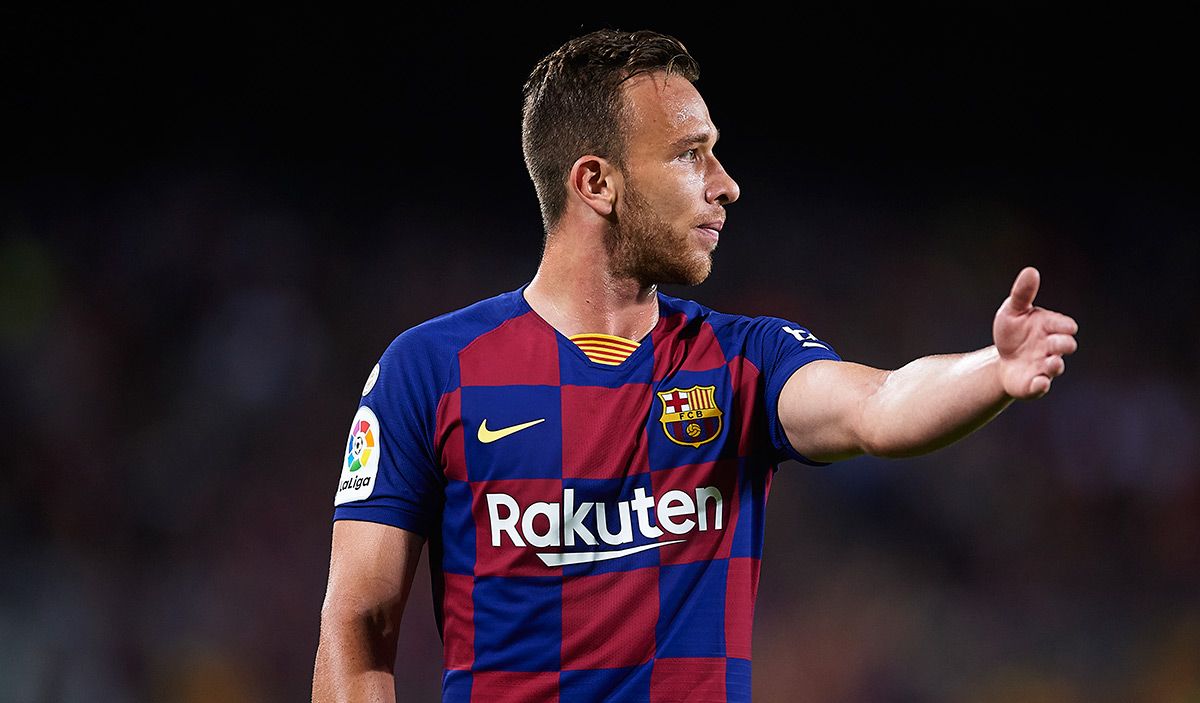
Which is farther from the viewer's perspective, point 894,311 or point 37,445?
point 894,311

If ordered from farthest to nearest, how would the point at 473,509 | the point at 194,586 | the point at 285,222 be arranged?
the point at 285,222 < the point at 194,586 < the point at 473,509

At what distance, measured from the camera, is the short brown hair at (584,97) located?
7.34 feet

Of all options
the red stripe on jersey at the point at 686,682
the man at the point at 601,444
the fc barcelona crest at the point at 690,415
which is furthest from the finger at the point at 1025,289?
the red stripe on jersey at the point at 686,682

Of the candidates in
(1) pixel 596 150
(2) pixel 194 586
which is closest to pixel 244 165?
(2) pixel 194 586

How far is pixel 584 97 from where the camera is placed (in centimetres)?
227

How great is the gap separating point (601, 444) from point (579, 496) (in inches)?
3.8

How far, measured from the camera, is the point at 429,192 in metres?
5.47

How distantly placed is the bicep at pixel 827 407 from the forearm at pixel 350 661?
76 cm

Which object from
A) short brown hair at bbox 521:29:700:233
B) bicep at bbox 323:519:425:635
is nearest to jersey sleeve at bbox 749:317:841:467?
short brown hair at bbox 521:29:700:233

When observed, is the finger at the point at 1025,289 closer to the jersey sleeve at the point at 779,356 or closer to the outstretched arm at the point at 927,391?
the outstretched arm at the point at 927,391

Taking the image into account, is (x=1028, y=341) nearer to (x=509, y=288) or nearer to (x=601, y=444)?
(x=601, y=444)

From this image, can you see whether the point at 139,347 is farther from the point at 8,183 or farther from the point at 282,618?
the point at 282,618

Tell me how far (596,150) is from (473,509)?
701 mm

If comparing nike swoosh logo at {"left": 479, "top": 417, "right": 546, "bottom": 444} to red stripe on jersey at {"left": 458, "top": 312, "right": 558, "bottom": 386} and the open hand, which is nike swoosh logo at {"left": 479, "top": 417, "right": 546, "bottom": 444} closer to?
red stripe on jersey at {"left": 458, "top": 312, "right": 558, "bottom": 386}
